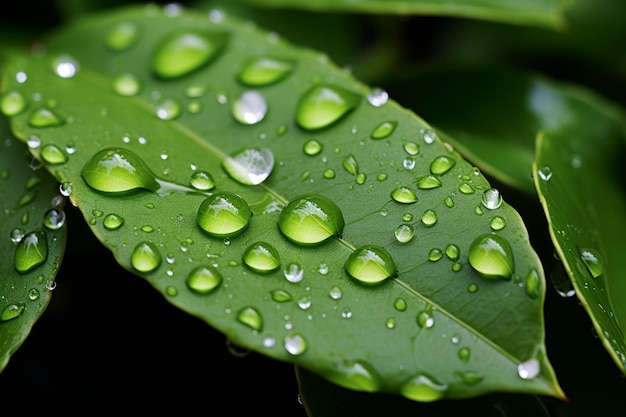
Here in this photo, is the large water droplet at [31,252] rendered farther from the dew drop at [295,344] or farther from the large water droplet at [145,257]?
the dew drop at [295,344]

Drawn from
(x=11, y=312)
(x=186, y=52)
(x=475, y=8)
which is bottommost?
(x=11, y=312)

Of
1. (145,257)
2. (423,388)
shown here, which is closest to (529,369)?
(423,388)

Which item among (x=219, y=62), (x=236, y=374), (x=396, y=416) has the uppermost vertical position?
(x=219, y=62)

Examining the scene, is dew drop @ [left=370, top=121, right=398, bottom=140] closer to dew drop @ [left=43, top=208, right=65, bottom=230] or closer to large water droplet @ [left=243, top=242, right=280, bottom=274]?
large water droplet @ [left=243, top=242, right=280, bottom=274]

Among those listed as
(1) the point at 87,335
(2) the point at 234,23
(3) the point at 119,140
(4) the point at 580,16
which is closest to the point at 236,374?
(1) the point at 87,335

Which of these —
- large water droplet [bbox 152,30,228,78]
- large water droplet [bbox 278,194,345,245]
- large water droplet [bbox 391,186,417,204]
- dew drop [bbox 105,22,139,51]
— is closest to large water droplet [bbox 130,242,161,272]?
large water droplet [bbox 278,194,345,245]

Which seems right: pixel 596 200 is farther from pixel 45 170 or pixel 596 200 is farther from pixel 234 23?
pixel 45 170

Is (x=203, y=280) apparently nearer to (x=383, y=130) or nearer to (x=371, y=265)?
(x=371, y=265)
